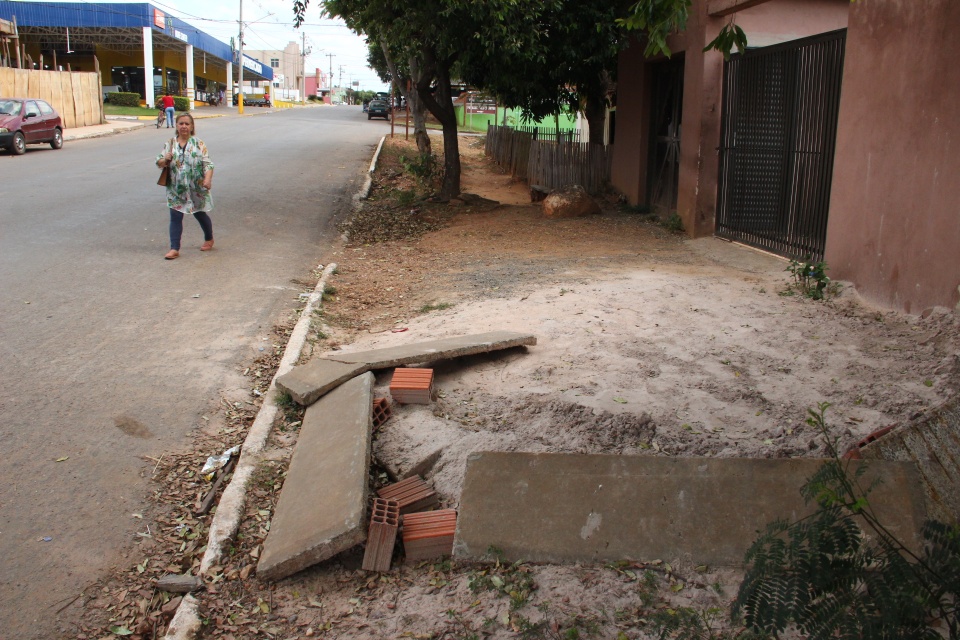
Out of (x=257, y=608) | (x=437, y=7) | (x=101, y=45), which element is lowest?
(x=257, y=608)

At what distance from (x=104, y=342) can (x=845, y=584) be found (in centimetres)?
549

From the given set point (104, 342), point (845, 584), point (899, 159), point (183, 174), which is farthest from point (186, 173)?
point (845, 584)

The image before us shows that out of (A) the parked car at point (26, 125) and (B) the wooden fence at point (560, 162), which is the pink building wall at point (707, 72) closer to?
(B) the wooden fence at point (560, 162)

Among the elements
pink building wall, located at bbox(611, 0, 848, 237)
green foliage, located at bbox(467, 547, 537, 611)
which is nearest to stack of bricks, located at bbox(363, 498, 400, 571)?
green foliage, located at bbox(467, 547, 537, 611)

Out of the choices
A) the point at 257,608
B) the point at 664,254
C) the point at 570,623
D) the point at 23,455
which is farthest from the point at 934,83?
the point at 23,455

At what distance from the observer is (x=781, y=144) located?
365 inches

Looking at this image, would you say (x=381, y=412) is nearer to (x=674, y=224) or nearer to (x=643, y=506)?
(x=643, y=506)

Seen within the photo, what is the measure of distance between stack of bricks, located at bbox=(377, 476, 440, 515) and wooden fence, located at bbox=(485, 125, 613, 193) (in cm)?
1151

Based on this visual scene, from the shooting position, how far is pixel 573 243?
11.0 metres

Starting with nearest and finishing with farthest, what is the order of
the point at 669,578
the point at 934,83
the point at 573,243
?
the point at 669,578 < the point at 934,83 < the point at 573,243

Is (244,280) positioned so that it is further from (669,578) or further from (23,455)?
(669,578)

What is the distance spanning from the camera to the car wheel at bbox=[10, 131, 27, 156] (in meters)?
20.3

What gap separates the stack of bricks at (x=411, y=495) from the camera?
3.73m

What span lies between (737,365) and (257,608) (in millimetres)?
3299
